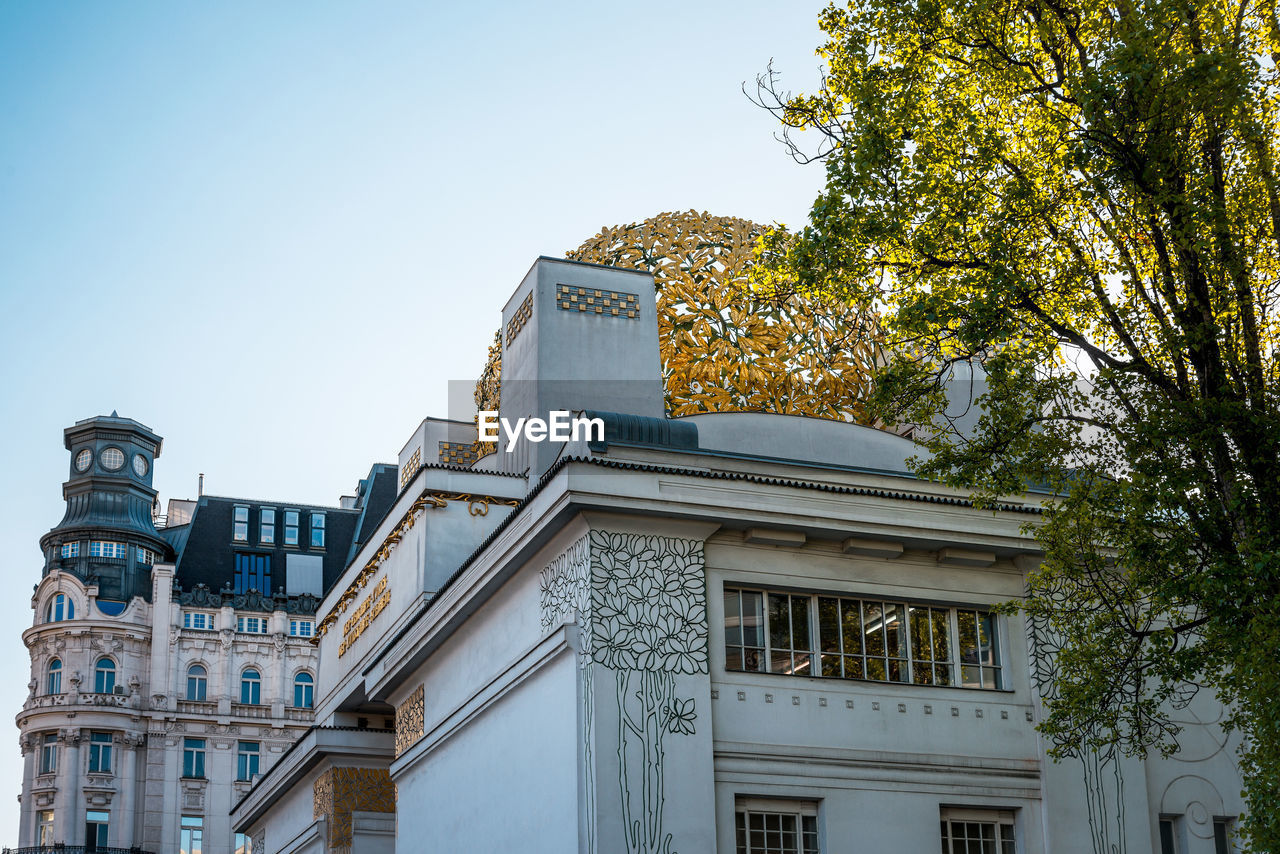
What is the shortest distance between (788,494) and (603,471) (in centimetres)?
225

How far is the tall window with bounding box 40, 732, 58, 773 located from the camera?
55.8 meters

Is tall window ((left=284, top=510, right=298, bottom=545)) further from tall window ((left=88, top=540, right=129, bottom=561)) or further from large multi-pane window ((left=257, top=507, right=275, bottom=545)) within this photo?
tall window ((left=88, top=540, right=129, bottom=561))

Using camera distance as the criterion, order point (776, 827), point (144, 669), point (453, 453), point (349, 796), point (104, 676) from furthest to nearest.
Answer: point (144, 669)
point (104, 676)
point (453, 453)
point (349, 796)
point (776, 827)

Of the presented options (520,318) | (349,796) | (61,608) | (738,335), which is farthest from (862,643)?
(61,608)

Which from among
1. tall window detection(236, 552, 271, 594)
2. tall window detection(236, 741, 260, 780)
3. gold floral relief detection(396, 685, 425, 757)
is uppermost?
tall window detection(236, 552, 271, 594)

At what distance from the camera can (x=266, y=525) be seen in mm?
65250

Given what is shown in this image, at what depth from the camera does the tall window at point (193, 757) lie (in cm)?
5688

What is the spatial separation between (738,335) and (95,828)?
43.5 m

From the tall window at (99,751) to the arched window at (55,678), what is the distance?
7.29 ft

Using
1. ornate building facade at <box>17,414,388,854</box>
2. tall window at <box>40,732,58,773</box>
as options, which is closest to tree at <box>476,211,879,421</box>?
ornate building facade at <box>17,414,388,854</box>

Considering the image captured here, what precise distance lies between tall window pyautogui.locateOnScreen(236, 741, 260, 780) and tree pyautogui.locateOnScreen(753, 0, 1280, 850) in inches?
1839

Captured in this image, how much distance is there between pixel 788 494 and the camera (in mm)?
16953

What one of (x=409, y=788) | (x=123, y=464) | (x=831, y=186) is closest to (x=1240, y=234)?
(x=831, y=186)

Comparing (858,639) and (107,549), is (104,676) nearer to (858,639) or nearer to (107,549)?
(107,549)
